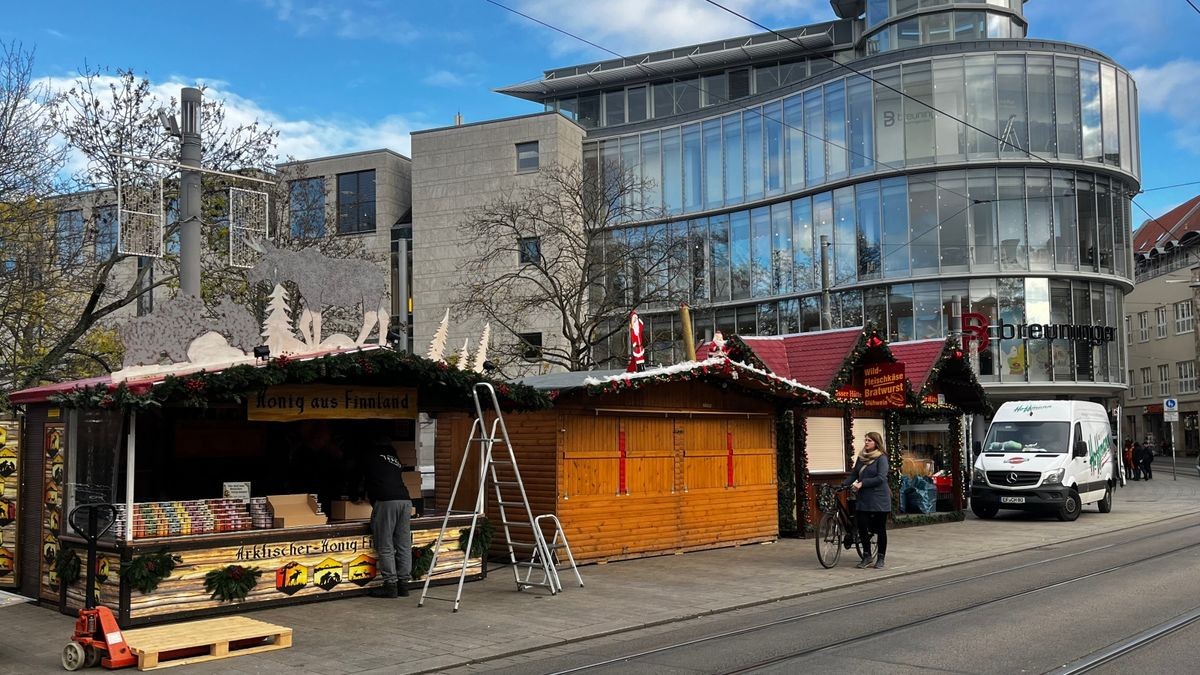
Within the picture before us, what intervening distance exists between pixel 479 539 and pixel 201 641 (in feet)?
16.3

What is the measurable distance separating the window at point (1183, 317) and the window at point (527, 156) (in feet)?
148

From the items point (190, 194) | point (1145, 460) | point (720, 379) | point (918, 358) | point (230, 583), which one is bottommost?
point (1145, 460)

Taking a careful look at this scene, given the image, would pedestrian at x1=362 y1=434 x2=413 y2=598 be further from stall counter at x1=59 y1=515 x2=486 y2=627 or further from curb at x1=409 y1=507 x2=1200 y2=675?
curb at x1=409 y1=507 x2=1200 y2=675

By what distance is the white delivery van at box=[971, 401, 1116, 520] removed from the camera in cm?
2388

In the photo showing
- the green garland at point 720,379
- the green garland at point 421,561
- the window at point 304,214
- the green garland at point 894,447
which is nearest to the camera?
the green garland at point 421,561

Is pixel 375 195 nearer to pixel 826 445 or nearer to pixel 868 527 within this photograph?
pixel 826 445

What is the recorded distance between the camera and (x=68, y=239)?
65.1ft

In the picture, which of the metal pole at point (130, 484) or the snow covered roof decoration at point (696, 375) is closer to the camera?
the metal pole at point (130, 484)

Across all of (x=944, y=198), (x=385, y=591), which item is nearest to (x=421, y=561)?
(x=385, y=591)

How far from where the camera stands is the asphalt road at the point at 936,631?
8438 mm

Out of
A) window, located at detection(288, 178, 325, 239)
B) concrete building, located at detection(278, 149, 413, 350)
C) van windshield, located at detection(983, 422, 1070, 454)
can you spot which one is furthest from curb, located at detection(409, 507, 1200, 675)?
concrete building, located at detection(278, 149, 413, 350)

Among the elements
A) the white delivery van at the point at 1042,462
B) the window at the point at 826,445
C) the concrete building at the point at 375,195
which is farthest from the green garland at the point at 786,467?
the concrete building at the point at 375,195

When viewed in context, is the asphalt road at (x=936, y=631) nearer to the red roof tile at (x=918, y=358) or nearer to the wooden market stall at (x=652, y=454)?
the wooden market stall at (x=652, y=454)

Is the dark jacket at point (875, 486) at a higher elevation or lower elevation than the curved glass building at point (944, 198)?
lower
